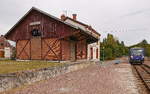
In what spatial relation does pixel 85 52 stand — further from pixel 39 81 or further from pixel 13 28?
pixel 39 81

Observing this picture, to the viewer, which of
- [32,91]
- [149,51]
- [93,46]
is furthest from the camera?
[149,51]

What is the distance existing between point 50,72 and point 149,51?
197 ft

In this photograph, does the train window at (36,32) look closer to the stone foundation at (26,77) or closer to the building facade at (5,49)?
the stone foundation at (26,77)

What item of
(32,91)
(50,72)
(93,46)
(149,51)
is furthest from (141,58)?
(149,51)

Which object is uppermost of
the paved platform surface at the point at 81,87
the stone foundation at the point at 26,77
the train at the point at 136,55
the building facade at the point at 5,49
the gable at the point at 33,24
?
the gable at the point at 33,24

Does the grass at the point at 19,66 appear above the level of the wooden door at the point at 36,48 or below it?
below

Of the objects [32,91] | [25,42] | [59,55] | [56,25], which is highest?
[56,25]

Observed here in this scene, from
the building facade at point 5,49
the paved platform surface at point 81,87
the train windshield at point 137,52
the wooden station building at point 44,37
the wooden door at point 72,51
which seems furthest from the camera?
the building facade at point 5,49

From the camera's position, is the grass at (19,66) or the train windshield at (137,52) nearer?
the grass at (19,66)

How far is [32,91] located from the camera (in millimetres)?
9250

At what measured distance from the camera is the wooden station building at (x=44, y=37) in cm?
2215

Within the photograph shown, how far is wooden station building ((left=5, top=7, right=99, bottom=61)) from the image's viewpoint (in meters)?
22.1

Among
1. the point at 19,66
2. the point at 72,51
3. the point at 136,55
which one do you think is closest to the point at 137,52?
the point at 136,55

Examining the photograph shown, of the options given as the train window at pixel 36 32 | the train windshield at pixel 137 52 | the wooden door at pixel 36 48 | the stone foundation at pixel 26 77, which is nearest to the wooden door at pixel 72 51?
the wooden door at pixel 36 48
